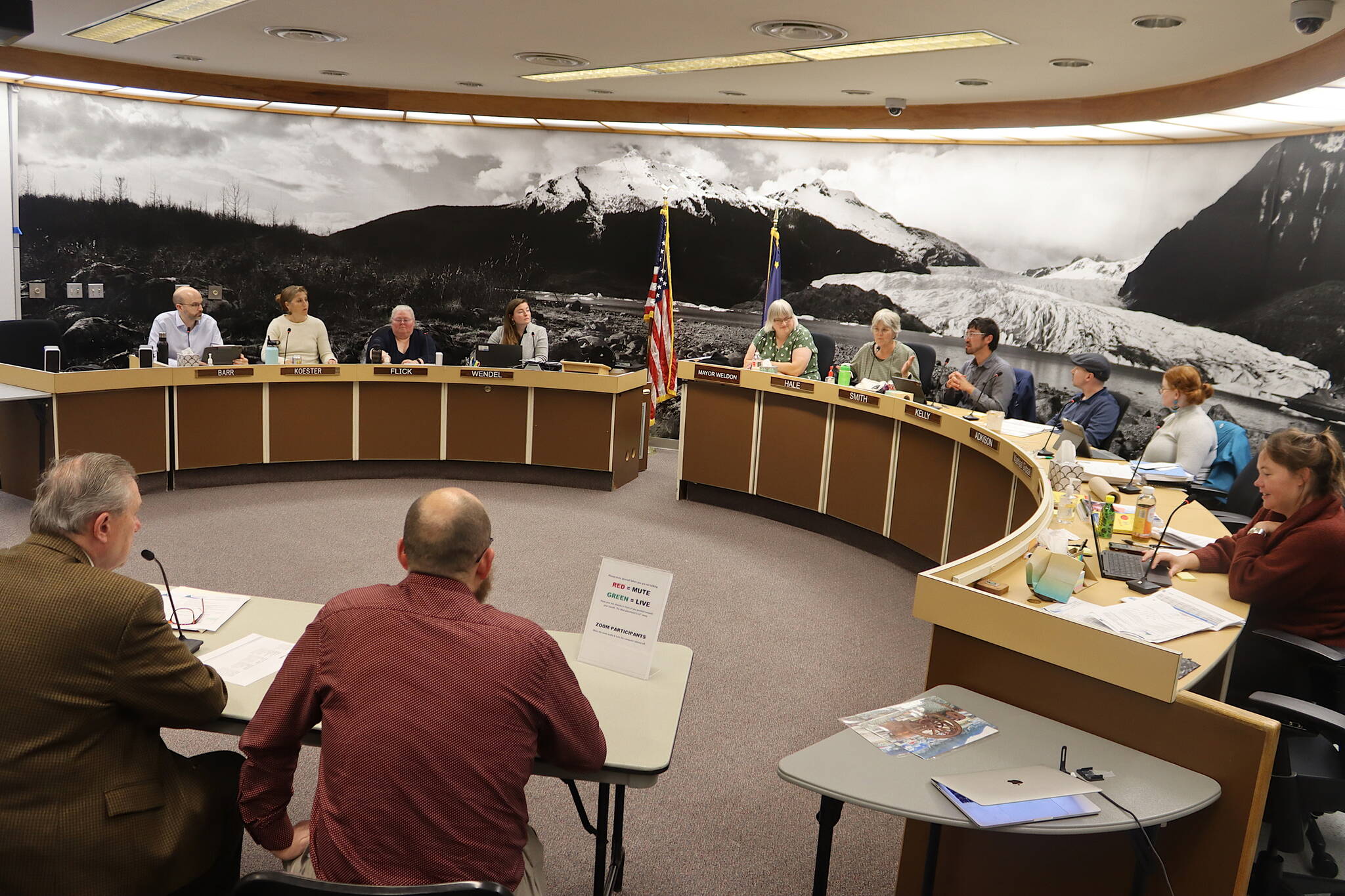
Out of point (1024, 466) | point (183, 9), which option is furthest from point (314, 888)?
point (183, 9)

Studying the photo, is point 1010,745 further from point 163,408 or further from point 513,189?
point 513,189

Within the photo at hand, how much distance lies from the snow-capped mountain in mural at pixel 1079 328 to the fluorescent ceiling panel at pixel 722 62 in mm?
3058

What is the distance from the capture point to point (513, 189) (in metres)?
9.40

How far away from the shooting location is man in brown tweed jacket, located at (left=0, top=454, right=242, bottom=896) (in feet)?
5.90

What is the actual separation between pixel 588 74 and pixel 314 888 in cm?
647

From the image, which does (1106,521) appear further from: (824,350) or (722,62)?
(824,350)

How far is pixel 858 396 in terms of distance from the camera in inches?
247

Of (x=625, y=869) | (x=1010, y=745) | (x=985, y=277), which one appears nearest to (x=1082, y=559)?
(x=1010, y=745)

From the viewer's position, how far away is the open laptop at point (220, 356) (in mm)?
6730

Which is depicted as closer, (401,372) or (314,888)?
(314,888)

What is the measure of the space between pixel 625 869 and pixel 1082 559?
1.88 metres

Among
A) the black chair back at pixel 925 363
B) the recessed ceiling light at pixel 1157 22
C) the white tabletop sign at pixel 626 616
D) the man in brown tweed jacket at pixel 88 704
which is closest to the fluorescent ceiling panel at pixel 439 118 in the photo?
the black chair back at pixel 925 363

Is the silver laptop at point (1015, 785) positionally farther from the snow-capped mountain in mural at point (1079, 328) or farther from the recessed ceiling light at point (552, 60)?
the recessed ceiling light at point (552, 60)

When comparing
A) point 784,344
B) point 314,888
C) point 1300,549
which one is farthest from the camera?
point 784,344
